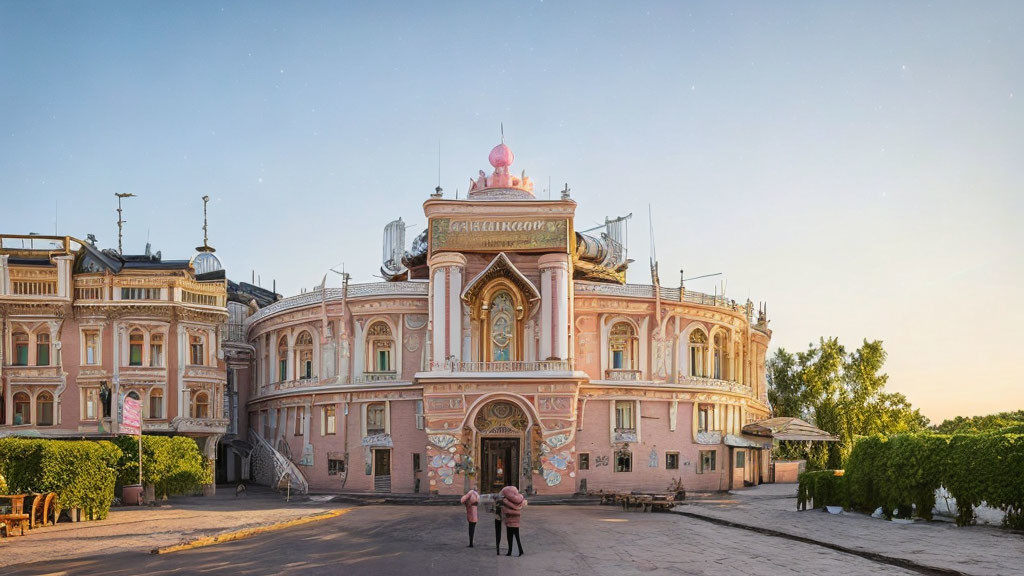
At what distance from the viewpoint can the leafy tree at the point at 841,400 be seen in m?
57.7

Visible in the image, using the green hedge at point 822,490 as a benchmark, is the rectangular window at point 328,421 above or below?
above

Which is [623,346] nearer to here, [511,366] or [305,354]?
[511,366]

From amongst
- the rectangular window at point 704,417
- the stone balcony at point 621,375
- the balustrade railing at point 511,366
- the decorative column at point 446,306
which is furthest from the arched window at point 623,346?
the decorative column at point 446,306

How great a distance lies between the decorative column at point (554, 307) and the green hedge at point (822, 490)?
1237 cm

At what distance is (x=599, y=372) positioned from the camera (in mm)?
45844

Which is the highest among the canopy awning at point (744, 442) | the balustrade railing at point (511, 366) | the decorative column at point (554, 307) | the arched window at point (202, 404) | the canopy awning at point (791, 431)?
the decorative column at point (554, 307)

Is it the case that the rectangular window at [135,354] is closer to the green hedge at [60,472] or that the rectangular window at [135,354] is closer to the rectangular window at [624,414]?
the green hedge at [60,472]

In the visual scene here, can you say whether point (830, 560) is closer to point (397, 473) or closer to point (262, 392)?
point (397, 473)

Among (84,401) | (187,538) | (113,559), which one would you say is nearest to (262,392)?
(84,401)

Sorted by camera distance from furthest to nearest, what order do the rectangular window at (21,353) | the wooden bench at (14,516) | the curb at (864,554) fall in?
the rectangular window at (21,353)
the wooden bench at (14,516)
the curb at (864,554)

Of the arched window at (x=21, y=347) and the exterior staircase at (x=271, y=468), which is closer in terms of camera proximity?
the arched window at (x=21, y=347)

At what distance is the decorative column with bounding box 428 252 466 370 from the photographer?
4175 centimetres

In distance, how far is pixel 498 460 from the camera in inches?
1665

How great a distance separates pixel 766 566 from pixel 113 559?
557 inches
